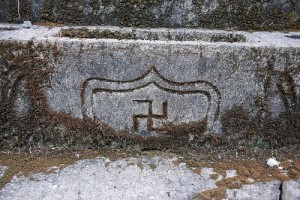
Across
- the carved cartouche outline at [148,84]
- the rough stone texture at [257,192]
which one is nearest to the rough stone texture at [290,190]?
the rough stone texture at [257,192]

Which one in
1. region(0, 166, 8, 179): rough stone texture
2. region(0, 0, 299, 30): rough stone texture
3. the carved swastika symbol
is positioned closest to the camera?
region(0, 166, 8, 179): rough stone texture

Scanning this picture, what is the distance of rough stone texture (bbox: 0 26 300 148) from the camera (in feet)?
6.84

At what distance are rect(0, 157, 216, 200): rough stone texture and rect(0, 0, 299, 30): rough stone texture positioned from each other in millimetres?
1009

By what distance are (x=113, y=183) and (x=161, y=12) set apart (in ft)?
4.06

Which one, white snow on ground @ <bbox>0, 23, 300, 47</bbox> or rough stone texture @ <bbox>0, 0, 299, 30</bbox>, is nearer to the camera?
white snow on ground @ <bbox>0, 23, 300, 47</bbox>

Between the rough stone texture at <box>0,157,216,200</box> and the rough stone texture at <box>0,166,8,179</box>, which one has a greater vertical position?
the rough stone texture at <box>0,166,8,179</box>

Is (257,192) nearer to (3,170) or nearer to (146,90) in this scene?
(146,90)

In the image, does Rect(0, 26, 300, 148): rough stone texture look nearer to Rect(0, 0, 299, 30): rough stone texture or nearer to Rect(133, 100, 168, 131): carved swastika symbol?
Rect(133, 100, 168, 131): carved swastika symbol

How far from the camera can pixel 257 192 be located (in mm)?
1924

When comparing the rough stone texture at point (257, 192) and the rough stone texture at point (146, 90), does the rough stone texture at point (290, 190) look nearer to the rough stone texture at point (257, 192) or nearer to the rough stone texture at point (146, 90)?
the rough stone texture at point (257, 192)

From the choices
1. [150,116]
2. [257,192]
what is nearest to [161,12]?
[150,116]

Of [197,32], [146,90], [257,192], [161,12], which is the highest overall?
[161,12]

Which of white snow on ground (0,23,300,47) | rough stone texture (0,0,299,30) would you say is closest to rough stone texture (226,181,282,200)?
white snow on ground (0,23,300,47)

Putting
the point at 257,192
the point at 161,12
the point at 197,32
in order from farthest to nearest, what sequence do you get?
1. the point at 161,12
2. the point at 197,32
3. the point at 257,192
